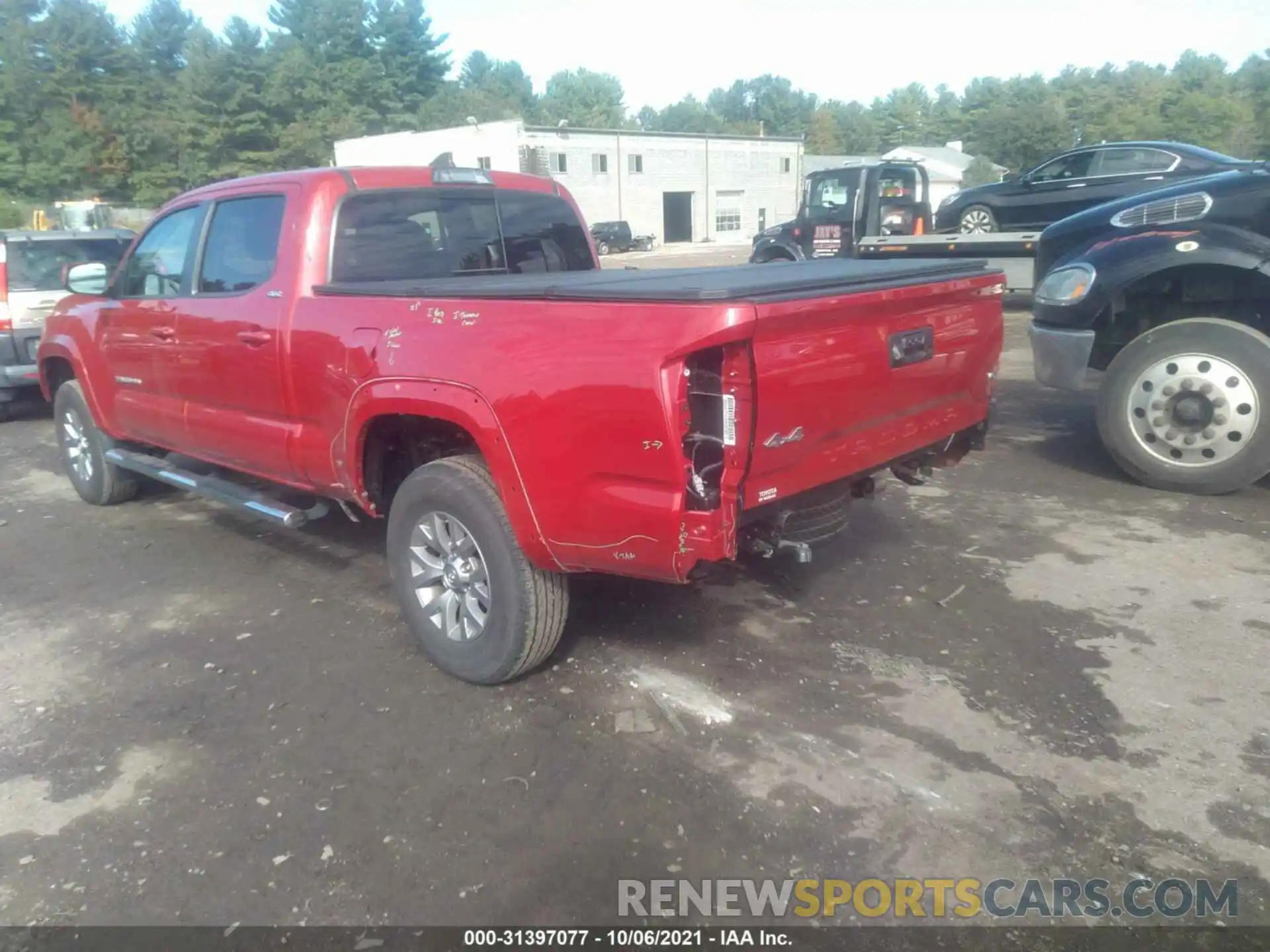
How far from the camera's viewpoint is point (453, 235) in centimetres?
480

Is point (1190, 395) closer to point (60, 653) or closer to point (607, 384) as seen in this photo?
point (607, 384)

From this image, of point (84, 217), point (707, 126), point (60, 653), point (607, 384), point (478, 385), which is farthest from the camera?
point (707, 126)

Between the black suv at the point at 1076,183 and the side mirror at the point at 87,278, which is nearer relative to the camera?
the side mirror at the point at 87,278

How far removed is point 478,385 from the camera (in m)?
3.42

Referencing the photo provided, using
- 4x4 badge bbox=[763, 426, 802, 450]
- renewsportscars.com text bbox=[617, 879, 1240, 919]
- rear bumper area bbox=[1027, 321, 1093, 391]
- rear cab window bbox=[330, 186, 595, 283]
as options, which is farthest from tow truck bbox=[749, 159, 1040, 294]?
renewsportscars.com text bbox=[617, 879, 1240, 919]

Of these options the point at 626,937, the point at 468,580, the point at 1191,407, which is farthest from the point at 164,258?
the point at 1191,407

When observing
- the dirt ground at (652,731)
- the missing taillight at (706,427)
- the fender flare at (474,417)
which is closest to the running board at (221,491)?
the dirt ground at (652,731)

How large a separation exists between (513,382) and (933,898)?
2006 mm

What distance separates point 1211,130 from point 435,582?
254ft

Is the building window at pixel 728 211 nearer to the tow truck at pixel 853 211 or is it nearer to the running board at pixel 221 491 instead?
the tow truck at pixel 853 211

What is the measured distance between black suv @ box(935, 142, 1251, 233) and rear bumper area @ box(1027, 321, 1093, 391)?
24.8ft

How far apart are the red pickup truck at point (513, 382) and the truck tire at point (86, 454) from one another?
106 centimetres

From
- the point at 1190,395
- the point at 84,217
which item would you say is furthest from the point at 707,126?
the point at 1190,395

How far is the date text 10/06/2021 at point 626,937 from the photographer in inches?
101
